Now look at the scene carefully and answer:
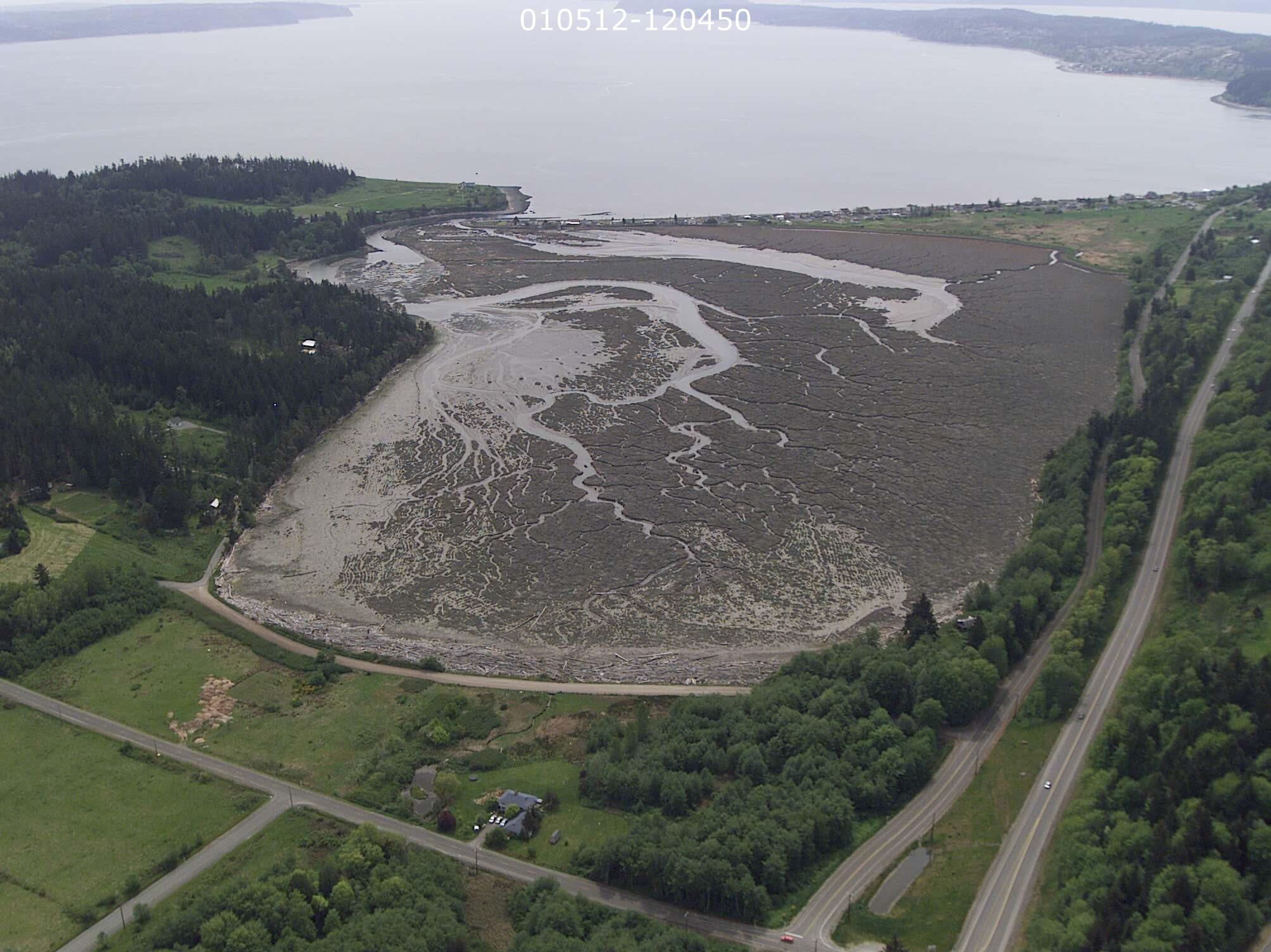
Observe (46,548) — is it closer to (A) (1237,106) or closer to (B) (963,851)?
(B) (963,851)

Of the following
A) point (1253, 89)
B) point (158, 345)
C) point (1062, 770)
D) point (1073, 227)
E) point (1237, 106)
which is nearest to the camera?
point (1062, 770)

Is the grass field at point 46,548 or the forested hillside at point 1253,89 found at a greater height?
the forested hillside at point 1253,89

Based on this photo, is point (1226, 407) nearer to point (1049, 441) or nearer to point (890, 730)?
point (1049, 441)

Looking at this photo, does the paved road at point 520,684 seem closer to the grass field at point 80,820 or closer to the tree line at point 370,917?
the grass field at point 80,820

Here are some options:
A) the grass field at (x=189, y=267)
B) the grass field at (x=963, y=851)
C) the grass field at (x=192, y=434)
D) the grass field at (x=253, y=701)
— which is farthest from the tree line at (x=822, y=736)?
the grass field at (x=189, y=267)

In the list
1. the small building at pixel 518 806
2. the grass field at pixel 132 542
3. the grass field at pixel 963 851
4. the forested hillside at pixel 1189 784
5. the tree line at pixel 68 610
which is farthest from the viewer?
Answer: the grass field at pixel 132 542

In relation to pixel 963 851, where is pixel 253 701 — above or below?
above

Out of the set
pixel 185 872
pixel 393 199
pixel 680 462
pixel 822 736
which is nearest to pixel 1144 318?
pixel 680 462
